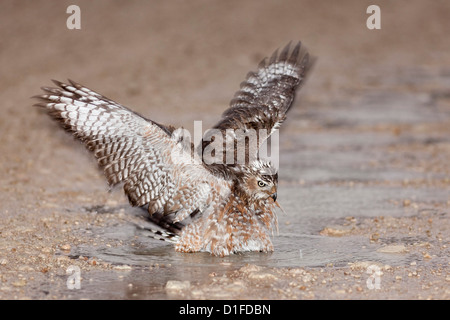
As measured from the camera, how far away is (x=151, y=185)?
572 cm

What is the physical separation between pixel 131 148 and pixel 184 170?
1.28 ft

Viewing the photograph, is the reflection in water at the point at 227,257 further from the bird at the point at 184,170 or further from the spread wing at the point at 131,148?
the spread wing at the point at 131,148

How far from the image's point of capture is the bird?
17.9 feet

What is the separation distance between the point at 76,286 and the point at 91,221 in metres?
1.68

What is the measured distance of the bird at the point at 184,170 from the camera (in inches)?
215

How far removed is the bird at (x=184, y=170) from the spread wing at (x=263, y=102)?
1cm

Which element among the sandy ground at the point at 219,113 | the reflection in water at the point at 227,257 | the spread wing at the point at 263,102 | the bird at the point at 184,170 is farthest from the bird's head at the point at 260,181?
the sandy ground at the point at 219,113

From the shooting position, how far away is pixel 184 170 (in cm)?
562

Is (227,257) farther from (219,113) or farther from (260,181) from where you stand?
(219,113)

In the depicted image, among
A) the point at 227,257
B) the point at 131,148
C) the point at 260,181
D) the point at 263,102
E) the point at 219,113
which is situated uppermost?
the point at 219,113

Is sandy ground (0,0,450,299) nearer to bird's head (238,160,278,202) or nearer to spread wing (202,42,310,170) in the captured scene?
spread wing (202,42,310,170)

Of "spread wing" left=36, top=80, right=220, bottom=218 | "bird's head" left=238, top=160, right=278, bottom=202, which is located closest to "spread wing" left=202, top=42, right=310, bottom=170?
"bird's head" left=238, top=160, right=278, bottom=202

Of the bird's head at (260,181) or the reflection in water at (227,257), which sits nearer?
the reflection in water at (227,257)

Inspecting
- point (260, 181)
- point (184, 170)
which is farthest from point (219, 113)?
point (184, 170)
